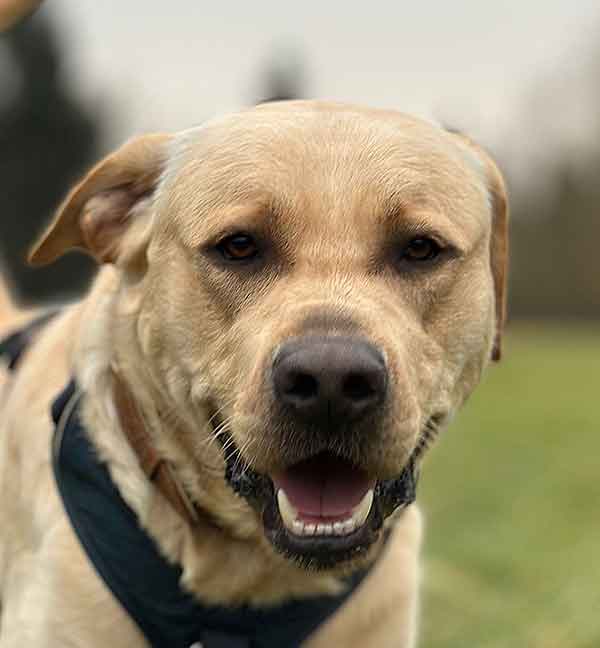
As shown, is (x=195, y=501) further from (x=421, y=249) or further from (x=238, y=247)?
(x=421, y=249)

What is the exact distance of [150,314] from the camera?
10.3 feet

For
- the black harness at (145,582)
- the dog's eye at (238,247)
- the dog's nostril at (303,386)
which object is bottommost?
the black harness at (145,582)

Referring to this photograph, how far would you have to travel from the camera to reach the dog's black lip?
2.81 metres

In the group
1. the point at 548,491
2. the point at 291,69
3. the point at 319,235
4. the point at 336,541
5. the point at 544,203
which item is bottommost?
the point at 544,203

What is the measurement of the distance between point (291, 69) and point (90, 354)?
35297 millimetres

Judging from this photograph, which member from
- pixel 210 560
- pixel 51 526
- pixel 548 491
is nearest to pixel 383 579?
pixel 210 560

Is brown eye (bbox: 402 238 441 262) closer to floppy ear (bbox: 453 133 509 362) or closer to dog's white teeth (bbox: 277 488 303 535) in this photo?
floppy ear (bbox: 453 133 509 362)

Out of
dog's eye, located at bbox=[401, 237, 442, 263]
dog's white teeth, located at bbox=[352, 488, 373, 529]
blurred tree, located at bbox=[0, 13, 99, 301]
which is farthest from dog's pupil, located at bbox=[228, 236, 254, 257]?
blurred tree, located at bbox=[0, 13, 99, 301]

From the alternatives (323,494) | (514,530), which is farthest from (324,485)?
(514,530)

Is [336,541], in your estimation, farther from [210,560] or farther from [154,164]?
[154,164]

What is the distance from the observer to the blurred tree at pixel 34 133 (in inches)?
1177

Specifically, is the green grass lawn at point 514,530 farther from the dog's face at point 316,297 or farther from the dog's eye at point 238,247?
the dog's eye at point 238,247

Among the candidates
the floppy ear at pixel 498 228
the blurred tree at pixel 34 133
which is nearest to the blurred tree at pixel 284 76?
the blurred tree at pixel 34 133

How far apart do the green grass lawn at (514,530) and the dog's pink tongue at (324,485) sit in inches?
24.1
